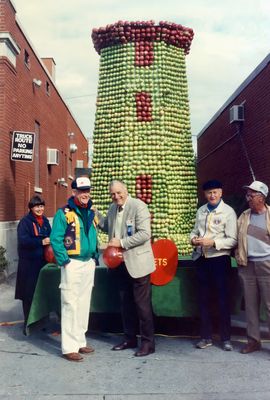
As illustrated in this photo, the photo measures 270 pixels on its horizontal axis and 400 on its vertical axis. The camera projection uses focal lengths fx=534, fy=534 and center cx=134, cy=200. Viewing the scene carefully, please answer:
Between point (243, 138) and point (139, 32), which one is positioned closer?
point (139, 32)

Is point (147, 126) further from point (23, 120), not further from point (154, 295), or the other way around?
point (23, 120)

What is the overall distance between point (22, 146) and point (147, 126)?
5.10m

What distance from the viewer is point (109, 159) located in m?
8.74

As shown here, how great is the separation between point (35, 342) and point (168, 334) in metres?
1.62

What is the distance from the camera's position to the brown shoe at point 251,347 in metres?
5.67

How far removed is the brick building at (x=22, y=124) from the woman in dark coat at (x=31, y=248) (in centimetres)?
559

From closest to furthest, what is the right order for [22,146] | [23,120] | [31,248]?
[31,248], [22,146], [23,120]

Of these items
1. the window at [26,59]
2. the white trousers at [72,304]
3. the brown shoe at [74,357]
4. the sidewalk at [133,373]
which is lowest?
the sidewalk at [133,373]

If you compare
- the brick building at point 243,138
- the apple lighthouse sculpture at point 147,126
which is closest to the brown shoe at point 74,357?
the apple lighthouse sculpture at point 147,126

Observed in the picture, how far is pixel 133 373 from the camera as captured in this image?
5.01m

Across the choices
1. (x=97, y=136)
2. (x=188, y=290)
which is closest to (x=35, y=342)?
(x=188, y=290)

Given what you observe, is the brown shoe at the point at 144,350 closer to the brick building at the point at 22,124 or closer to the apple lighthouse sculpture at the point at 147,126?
the apple lighthouse sculpture at the point at 147,126

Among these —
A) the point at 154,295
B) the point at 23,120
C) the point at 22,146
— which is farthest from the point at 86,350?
the point at 23,120

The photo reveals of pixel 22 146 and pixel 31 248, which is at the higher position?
pixel 22 146
